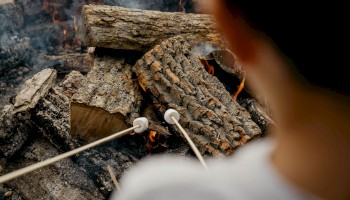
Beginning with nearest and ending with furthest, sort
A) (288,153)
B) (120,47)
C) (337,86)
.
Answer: (337,86)
(288,153)
(120,47)

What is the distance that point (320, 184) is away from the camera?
2.45ft

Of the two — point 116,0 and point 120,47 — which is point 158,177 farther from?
point 116,0

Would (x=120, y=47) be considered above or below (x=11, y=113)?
above

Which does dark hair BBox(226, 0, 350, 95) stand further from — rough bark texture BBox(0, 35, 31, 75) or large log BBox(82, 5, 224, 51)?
rough bark texture BBox(0, 35, 31, 75)

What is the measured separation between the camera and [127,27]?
10.5ft

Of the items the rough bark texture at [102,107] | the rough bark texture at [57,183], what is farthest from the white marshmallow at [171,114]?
the rough bark texture at [57,183]

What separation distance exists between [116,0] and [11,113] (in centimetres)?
397

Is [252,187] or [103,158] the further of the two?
[103,158]

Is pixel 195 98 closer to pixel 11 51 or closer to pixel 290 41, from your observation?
pixel 290 41

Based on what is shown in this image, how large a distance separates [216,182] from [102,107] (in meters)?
1.73

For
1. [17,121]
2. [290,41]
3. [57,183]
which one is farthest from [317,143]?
[17,121]

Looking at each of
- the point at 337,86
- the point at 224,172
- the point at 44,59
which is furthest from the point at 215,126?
the point at 44,59

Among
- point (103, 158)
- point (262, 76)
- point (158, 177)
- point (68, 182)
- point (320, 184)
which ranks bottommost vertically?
point (68, 182)

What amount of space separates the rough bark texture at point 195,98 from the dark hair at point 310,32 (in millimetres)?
1719
